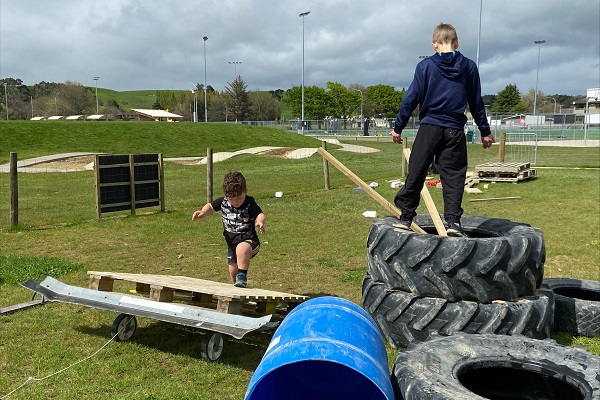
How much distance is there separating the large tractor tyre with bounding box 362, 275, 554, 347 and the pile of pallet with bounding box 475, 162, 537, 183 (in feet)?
47.4

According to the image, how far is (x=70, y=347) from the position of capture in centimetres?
493

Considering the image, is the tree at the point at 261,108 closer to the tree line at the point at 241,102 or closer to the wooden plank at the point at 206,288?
the tree line at the point at 241,102

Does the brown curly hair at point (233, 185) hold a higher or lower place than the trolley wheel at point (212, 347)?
higher

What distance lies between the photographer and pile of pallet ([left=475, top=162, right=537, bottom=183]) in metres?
18.3

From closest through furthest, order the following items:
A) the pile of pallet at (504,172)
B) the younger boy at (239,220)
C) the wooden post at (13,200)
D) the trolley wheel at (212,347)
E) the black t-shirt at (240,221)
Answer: the trolley wheel at (212,347), the younger boy at (239,220), the black t-shirt at (240,221), the wooden post at (13,200), the pile of pallet at (504,172)

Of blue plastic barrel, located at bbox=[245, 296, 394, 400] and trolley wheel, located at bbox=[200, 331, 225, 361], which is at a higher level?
blue plastic barrel, located at bbox=[245, 296, 394, 400]

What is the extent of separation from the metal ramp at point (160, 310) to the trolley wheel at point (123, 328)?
0.29 m

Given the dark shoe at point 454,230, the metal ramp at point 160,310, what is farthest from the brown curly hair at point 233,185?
the dark shoe at point 454,230

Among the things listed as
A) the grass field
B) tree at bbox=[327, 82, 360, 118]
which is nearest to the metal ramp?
the grass field

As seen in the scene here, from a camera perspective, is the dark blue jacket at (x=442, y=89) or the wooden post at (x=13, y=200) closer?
the dark blue jacket at (x=442, y=89)

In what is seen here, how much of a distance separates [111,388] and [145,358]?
2.05 feet

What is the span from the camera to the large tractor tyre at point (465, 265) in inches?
168

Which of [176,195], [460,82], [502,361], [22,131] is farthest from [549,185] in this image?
[22,131]

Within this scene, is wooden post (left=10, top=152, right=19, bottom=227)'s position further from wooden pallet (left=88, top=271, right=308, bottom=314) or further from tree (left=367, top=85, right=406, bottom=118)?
tree (left=367, top=85, right=406, bottom=118)
